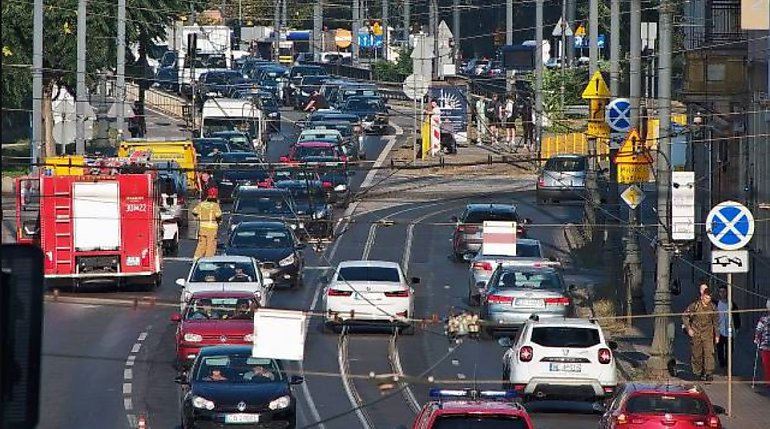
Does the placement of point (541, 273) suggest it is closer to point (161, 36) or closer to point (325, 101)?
point (161, 36)

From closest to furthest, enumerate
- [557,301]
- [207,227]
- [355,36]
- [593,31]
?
[557,301] < [207,227] < [593,31] < [355,36]

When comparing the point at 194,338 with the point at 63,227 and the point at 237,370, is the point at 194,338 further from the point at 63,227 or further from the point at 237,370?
the point at 63,227

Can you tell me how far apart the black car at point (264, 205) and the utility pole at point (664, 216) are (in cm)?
1512

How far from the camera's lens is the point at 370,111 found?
268 ft

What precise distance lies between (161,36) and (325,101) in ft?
43.5

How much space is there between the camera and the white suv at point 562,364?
26641 mm

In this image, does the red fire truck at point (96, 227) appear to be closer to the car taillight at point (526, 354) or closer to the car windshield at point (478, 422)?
the car taillight at point (526, 354)

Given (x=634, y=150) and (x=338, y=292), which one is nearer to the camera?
(x=634, y=150)

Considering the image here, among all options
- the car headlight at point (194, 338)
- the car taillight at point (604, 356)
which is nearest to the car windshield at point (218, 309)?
the car headlight at point (194, 338)

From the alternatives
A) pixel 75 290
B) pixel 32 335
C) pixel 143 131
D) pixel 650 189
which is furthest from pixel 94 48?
pixel 32 335

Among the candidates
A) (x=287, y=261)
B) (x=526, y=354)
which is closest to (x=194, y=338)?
(x=526, y=354)

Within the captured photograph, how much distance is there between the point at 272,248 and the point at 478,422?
2305cm

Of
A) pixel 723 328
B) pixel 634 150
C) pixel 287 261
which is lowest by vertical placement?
pixel 723 328

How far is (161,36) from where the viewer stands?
7962 cm
